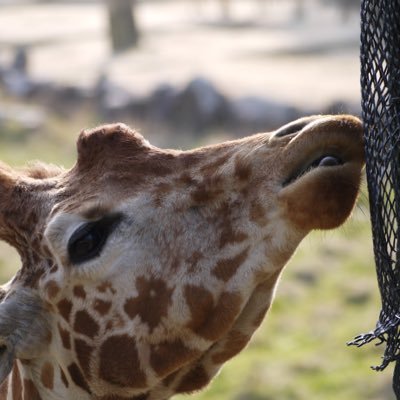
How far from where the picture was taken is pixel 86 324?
271 centimetres

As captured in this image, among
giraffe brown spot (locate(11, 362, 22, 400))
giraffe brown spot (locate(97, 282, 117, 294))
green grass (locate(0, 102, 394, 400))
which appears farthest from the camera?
green grass (locate(0, 102, 394, 400))

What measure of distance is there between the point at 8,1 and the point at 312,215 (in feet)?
99.3

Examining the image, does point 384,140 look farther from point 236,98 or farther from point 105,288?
point 236,98

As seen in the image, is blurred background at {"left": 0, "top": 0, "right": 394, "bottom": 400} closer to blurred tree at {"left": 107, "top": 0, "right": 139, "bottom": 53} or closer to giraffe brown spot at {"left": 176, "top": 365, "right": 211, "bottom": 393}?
blurred tree at {"left": 107, "top": 0, "right": 139, "bottom": 53}

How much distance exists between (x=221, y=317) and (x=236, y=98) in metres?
9.89

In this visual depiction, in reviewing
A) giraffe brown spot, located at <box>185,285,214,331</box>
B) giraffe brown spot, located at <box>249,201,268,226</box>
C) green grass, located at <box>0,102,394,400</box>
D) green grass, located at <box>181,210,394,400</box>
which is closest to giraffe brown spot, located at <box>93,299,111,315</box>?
giraffe brown spot, located at <box>185,285,214,331</box>

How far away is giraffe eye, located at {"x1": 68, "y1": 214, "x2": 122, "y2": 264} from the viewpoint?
2.63 metres

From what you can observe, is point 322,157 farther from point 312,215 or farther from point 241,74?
point 241,74

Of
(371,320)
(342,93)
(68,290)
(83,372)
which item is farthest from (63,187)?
(342,93)

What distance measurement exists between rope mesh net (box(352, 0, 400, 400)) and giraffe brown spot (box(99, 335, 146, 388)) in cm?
61

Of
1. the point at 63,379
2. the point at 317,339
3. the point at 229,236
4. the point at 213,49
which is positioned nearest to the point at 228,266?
the point at 229,236

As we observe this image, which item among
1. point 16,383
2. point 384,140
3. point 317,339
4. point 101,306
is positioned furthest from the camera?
point 317,339

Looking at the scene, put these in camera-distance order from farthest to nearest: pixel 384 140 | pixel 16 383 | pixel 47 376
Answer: pixel 16 383 < pixel 47 376 < pixel 384 140

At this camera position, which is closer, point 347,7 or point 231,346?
point 231,346
